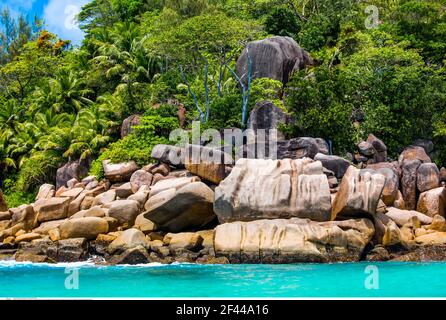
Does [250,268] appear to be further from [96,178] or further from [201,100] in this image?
[201,100]

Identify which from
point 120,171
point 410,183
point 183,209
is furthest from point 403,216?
point 120,171

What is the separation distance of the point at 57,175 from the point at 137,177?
7060mm

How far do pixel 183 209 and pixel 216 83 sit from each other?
1260 centimetres

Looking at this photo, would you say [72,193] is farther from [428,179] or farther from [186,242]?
[428,179]

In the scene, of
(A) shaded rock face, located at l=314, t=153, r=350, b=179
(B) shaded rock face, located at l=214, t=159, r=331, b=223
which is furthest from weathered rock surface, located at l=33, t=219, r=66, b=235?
(A) shaded rock face, located at l=314, t=153, r=350, b=179

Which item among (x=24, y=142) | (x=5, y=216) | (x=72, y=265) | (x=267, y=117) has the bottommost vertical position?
(x=72, y=265)

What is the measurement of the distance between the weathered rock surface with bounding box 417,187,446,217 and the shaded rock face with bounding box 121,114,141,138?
1329 centimetres

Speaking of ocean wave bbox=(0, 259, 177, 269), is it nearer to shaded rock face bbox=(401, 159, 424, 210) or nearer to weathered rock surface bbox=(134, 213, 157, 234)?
weathered rock surface bbox=(134, 213, 157, 234)

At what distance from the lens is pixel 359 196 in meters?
15.3

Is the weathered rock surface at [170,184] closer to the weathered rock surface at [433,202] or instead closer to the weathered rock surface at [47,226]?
the weathered rock surface at [47,226]

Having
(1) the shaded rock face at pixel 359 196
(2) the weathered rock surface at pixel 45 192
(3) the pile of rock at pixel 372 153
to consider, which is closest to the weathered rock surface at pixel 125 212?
(1) the shaded rock face at pixel 359 196

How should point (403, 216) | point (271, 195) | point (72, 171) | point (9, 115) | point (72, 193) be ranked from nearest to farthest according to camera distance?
point (271, 195) → point (403, 216) → point (72, 193) → point (72, 171) → point (9, 115)

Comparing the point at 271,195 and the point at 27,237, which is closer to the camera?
the point at 271,195

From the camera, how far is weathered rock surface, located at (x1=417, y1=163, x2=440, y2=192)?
63.6ft
